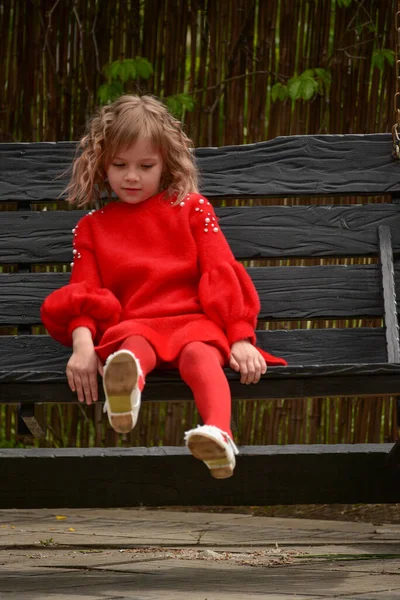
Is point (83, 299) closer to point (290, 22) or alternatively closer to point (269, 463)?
point (269, 463)

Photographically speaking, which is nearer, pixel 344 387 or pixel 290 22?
pixel 344 387

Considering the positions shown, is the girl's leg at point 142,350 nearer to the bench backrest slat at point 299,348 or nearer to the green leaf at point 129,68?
the bench backrest slat at point 299,348

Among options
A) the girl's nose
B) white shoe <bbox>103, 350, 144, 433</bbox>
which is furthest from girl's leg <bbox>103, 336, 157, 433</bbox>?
the girl's nose

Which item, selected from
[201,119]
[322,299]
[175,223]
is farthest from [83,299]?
[201,119]

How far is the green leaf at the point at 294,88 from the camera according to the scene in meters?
4.34

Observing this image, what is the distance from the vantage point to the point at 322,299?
3.27 m

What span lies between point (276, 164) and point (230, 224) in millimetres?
258

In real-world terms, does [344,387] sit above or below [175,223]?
below

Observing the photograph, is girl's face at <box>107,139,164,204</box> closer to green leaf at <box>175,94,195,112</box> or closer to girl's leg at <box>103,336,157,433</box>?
girl's leg at <box>103,336,157,433</box>

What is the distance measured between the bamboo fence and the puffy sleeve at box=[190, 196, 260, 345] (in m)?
1.84

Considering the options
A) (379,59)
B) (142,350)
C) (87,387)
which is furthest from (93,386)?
(379,59)

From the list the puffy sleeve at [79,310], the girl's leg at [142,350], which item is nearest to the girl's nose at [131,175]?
the puffy sleeve at [79,310]

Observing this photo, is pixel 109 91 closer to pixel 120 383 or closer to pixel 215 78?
pixel 215 78

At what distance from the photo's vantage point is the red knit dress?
258cm
